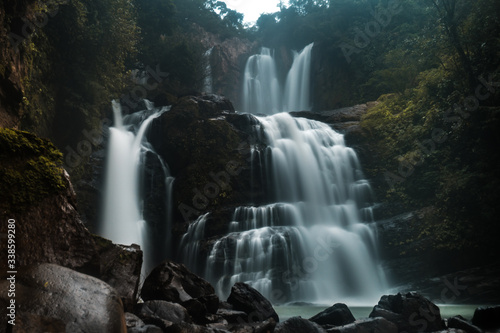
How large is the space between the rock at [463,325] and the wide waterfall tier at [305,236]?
5.04 metres

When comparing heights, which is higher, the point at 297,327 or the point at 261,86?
the point at 261,86

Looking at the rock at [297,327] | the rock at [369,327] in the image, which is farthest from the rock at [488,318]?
the rock at [297,327]

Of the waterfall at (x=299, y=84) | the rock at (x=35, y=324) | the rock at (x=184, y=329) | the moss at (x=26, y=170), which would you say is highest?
the waterfall at (x=299, y=84)

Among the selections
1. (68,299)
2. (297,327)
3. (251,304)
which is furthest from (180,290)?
(68,299)

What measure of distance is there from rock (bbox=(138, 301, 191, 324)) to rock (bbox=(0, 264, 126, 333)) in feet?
6.13

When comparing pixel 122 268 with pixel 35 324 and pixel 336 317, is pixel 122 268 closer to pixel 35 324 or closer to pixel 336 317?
pixel 35 324

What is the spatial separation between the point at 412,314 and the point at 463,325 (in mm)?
836

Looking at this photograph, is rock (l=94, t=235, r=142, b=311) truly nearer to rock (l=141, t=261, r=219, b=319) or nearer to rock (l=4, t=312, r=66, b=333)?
rock (l=141, t=261, r=219, b=319)

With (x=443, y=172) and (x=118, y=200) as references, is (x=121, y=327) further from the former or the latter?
(x=443, y=172)

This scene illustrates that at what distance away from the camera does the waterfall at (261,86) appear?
32.8 metres

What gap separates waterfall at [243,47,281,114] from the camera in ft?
108

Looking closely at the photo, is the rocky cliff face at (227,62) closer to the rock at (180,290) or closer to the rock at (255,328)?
the rock at (180,290)

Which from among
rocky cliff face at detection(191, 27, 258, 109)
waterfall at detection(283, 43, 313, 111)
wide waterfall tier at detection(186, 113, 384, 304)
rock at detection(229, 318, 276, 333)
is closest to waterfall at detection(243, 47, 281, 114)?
rocky cliff face at detection(191, 27, 258, 109)

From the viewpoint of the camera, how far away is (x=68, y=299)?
3.82 meters
